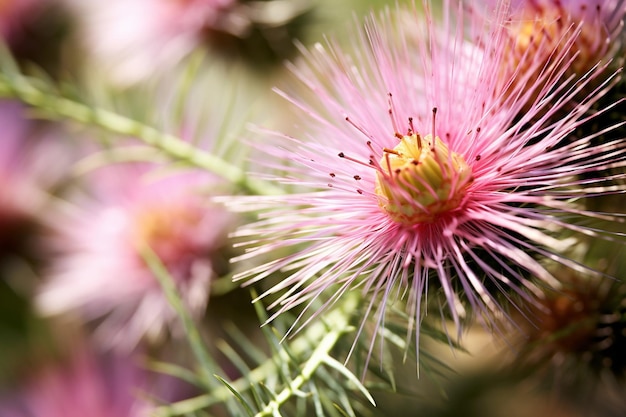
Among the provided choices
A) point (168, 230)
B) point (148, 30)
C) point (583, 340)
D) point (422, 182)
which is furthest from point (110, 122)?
point (583, 340)

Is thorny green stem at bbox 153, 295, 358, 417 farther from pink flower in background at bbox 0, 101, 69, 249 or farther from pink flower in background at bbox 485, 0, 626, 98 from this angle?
pink flower in background at bbox 0, 101, 69, 249

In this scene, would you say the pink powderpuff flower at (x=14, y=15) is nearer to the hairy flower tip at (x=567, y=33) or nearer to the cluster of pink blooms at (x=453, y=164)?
the cluster of pink blooms at (x=453, y=164)

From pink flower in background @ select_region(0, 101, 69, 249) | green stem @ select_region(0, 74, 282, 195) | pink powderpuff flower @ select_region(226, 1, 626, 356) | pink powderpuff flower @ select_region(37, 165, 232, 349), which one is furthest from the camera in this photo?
pink flower in background @ select_region(0, 101, 69, 249)

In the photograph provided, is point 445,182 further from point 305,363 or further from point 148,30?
point 148,30

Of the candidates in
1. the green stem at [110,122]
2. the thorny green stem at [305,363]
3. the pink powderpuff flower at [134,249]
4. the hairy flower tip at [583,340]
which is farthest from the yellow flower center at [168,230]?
the hairy flower tip at [583,340]

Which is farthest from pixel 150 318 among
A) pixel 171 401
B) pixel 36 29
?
pixel 36 29

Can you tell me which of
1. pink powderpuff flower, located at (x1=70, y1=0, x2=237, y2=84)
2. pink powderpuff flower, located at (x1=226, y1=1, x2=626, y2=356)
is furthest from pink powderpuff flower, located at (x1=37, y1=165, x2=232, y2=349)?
pink powderpuff flower, located at (x1=226, y1=1, x2=626, y2=356)
